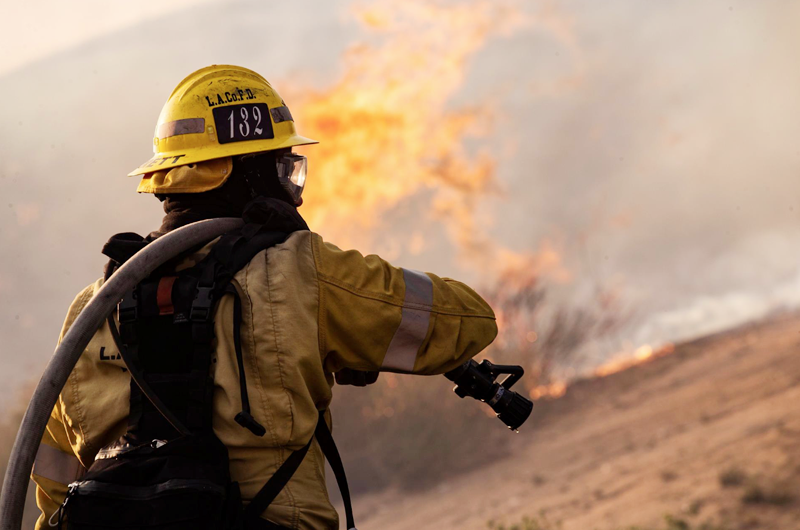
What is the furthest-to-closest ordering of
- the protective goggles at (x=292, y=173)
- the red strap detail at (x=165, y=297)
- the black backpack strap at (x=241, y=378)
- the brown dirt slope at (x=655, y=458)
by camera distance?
the brown dirt slope at (x=655, y=458) → the protective goggles at (x=292, y=173) → the red strap detail at (x=165, y=297) → the black backpack strap at (x=241, y=378)

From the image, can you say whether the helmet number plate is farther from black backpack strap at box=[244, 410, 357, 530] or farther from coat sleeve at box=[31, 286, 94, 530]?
black backpack strap at box=[244, 410, 357, 530]

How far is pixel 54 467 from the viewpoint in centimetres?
278

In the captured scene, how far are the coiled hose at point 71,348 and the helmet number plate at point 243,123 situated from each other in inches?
18.0

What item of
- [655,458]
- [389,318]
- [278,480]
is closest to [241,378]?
[278,480]

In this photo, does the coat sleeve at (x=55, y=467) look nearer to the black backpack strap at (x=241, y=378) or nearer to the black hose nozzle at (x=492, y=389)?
the black backpack strap at (x=241, y=378)

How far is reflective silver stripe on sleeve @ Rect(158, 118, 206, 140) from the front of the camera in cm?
281

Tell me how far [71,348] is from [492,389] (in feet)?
3.99

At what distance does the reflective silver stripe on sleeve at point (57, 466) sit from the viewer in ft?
9.11

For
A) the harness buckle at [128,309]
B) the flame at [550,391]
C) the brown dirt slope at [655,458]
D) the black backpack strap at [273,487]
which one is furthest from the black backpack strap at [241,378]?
the flame at [550,391]

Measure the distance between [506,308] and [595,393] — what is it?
1.79 m

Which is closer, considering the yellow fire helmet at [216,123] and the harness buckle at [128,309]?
the harness buckle at [128,309]

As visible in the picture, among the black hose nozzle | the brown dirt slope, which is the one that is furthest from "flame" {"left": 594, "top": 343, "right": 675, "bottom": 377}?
the black hose nozzle

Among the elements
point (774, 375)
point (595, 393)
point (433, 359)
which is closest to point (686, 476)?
point (774, 375)

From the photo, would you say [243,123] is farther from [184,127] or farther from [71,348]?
[71,348]
